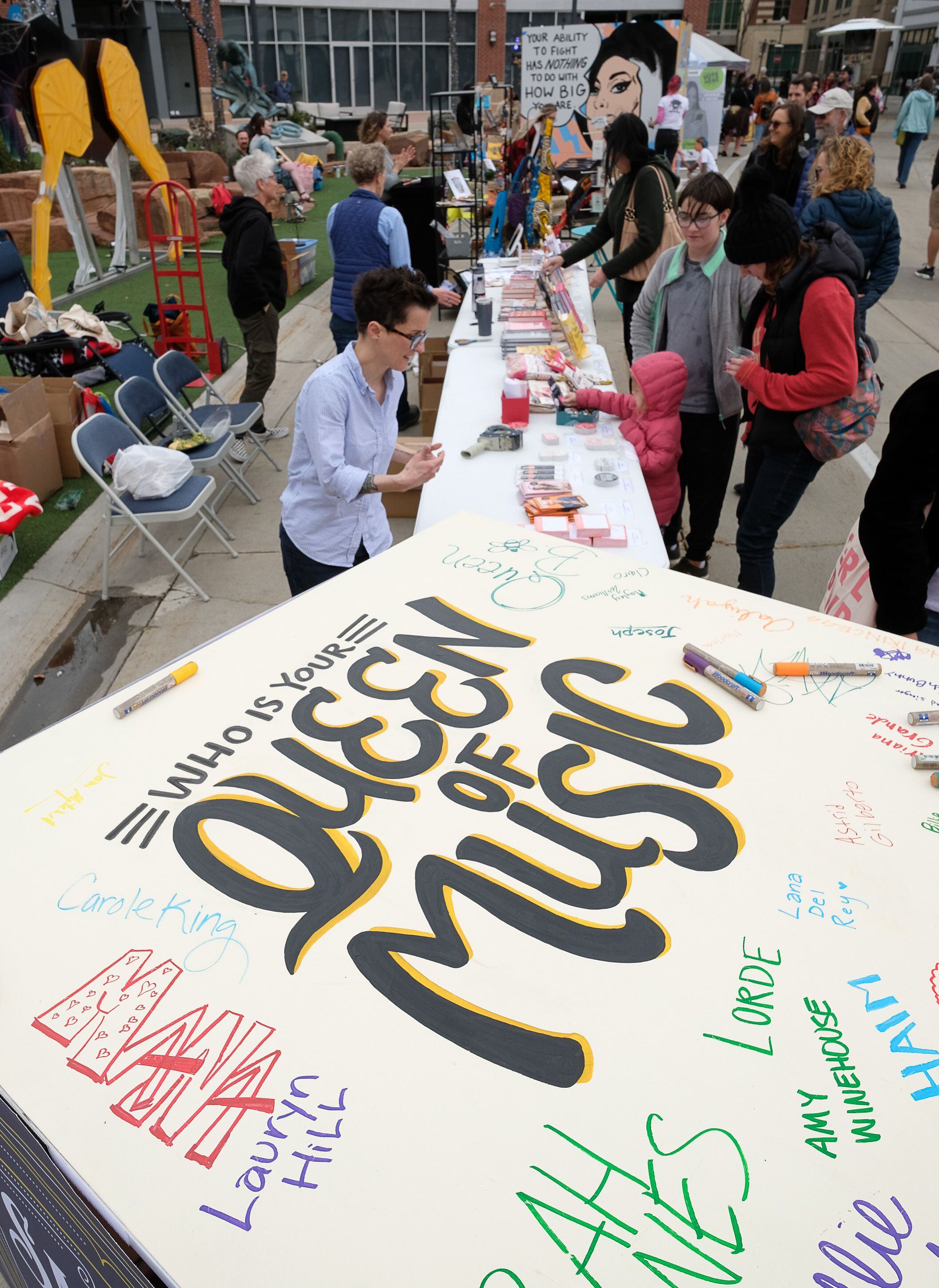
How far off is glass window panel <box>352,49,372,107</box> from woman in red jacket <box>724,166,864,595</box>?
31.0 metres

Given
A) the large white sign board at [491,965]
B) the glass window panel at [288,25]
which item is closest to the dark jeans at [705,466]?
the large white sign board at [491,965]

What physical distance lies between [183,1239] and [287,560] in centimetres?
236

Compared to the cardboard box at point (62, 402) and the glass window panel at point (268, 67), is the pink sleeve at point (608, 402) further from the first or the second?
the glass window panel at point (268, 67)

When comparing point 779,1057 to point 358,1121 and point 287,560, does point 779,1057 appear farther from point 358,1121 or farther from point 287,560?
point 287,560

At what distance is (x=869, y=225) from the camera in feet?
14.7

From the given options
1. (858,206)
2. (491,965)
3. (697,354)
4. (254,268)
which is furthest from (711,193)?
(254,268)

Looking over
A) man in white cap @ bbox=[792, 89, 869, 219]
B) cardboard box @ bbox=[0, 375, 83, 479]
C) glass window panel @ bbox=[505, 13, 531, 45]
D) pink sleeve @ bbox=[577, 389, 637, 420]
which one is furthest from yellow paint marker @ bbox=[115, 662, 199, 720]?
glass window panel @ bbox=[505, 13, 531, 45]

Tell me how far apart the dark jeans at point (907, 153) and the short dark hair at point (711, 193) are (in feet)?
45.6

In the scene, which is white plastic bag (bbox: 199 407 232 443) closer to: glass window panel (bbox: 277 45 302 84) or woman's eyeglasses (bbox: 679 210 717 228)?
woman's eyeglasses (bbox: 679 210 717 228)

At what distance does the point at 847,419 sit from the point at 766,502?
0.46 metres

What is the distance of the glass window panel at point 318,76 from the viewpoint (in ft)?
91.7

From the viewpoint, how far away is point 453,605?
1.98 m

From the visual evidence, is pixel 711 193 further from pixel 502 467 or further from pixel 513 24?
pixel 513 24

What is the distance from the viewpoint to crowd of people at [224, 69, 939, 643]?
2.66 meters
